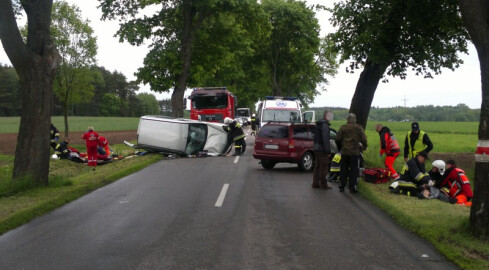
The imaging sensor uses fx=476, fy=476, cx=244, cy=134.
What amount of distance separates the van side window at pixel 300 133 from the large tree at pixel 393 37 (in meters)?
3.74

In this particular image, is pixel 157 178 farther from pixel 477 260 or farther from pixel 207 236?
pixel 477 260

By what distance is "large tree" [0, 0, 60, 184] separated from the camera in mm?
11531

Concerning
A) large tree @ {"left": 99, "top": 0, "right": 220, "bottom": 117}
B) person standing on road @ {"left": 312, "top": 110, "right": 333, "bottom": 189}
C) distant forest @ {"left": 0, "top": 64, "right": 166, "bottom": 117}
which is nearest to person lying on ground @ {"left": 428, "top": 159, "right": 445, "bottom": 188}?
person standing on road @ {"left": 312, "top": 110, "right": 333, "bottom": 189}

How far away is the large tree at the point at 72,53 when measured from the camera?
93.7 feet

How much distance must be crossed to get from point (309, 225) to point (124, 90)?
497ft

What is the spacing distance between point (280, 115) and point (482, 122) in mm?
19409

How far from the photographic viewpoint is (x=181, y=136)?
69.8ft

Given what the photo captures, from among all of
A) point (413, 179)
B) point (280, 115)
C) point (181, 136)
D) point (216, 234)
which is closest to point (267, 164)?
point (181, 136)

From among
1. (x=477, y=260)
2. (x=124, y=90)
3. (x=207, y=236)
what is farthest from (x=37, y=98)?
(x=124, y=90)

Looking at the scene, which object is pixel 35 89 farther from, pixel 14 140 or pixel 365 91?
pixel 14 140

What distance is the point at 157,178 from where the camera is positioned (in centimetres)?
1395

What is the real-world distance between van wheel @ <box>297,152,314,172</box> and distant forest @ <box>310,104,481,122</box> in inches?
3570

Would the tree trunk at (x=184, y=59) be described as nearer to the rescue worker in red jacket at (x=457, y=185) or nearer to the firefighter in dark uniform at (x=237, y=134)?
the firefighter in dark uniform at (x=237, y=134)

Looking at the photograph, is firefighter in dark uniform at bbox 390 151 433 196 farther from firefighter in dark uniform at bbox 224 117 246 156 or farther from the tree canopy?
the tree canopy
